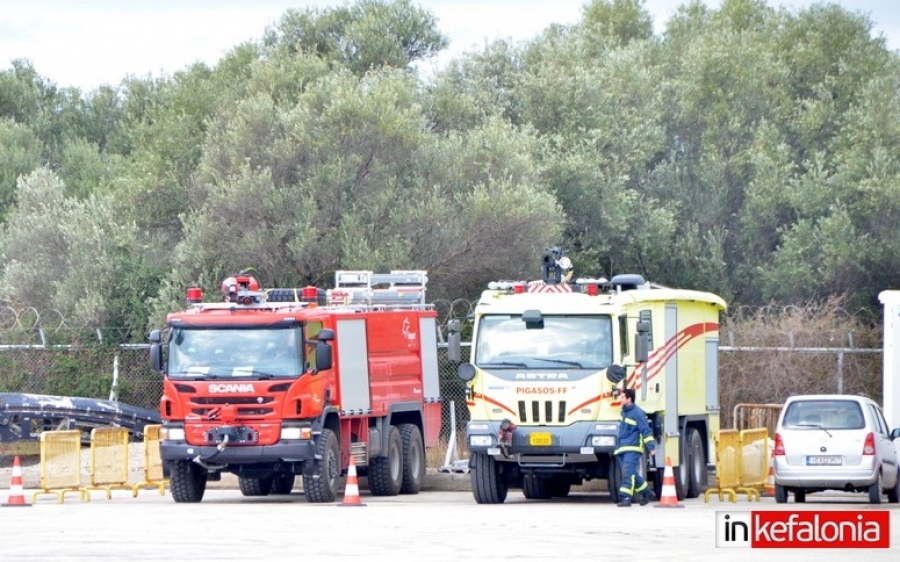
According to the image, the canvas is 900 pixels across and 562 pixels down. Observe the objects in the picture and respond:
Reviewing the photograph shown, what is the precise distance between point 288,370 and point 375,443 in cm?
271

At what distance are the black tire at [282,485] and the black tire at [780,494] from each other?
7466 millimetres

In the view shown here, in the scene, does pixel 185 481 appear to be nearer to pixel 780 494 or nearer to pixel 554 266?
pixel 554 266

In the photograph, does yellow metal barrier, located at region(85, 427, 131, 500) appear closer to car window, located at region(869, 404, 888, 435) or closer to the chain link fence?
the chain link fence

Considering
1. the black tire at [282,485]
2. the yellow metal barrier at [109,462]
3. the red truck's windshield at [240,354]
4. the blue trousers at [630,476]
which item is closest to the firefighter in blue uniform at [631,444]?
the blue trousers at [630,476]

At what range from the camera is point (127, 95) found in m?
57.4

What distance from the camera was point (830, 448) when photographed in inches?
851

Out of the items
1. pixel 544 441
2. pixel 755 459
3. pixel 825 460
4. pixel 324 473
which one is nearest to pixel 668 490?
pixel 544 441

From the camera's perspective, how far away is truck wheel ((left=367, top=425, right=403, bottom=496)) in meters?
23.9

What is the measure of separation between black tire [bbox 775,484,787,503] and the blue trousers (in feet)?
9.17

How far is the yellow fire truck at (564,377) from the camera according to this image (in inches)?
808

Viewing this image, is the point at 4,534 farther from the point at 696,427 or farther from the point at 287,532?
the point at 696,427

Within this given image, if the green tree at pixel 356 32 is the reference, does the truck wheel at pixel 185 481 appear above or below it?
below

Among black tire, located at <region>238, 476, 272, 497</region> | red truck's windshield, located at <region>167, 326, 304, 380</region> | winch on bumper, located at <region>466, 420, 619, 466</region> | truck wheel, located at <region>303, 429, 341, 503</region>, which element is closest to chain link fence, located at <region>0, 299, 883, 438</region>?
black tire, located at <region>238, 476, 272, 497</region>

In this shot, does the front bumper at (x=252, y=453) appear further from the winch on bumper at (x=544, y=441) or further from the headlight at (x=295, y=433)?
the winch on bumper at (x=544, y=441)
